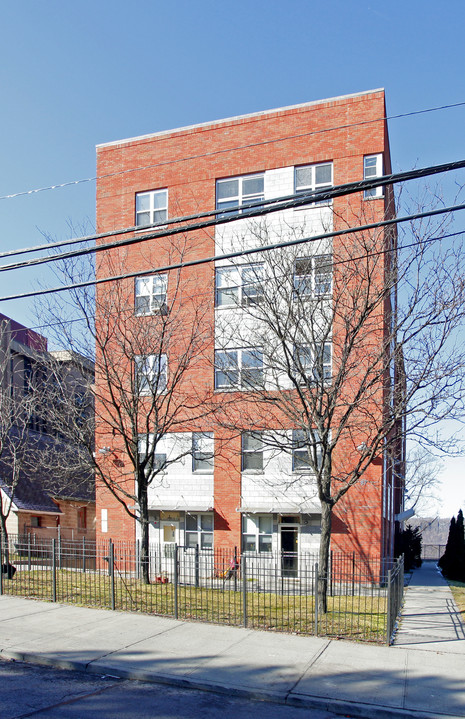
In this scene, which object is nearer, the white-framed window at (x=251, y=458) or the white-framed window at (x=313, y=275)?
the white-framed window at (x=313, y=275)

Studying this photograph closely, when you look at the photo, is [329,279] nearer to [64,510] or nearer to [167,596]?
[167,596]

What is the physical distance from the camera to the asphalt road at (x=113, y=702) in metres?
7.37

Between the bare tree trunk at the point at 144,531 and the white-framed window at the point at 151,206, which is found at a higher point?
the white-framed window at the point at 151,206

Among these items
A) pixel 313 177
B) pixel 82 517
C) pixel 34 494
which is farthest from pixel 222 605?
pixel 82 517

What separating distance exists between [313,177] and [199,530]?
13556mm

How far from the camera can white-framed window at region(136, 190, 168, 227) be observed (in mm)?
25719

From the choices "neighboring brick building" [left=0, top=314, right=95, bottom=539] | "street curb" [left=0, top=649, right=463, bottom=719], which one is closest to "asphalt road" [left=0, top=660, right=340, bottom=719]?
"street curb" [left=0, top=649, right=463, bottom=719]

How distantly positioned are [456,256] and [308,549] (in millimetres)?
12942

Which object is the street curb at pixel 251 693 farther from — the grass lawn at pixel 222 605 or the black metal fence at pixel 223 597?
the grass lawn at pixel 222 605

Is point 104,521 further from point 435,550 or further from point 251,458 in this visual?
point 435,550

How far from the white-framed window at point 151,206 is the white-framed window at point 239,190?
224 cm

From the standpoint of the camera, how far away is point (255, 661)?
369 inches

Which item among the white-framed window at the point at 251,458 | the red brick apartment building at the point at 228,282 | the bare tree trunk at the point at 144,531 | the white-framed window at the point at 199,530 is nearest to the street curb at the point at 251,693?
the bare tree trunk at the point at 144,531

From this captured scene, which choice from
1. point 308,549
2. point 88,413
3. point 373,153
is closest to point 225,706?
point 88,413
